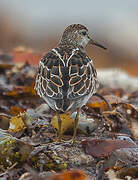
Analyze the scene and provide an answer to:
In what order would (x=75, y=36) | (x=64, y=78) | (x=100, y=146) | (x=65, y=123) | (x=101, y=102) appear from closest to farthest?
1. (x=100, y=146)
2. (x=64, y=78)
3. (x=65, y=123)
4. (x=101, y=102)
5. (x=75, y=36)

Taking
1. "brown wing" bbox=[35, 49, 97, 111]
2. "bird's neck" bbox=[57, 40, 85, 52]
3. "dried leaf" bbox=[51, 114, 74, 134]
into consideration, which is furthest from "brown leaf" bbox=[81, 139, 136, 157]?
"bird's neck" bbox=[57, 40, 85, 52]

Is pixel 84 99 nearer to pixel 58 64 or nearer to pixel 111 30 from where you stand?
pixel 58 64

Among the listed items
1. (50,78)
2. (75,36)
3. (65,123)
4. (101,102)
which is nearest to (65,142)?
(65,123)

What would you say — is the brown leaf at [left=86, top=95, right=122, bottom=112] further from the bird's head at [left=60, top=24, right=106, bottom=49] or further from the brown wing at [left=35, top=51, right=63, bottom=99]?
the brown wing at [left=35, top=51, right=63, bottom=99]

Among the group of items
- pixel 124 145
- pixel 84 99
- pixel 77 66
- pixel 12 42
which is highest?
pixel 12 42

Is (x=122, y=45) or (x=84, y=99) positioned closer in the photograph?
(x=84, y=99)

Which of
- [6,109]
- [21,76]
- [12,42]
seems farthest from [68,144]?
[12,42]

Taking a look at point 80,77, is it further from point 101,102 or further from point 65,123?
point 101,102

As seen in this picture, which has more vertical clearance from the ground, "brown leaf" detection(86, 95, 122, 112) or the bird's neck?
the bird's neck

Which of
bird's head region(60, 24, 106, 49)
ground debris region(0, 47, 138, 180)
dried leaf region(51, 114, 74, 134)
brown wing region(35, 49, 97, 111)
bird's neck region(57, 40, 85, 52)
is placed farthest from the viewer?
bird's head region(60, 24, 106, 49)
